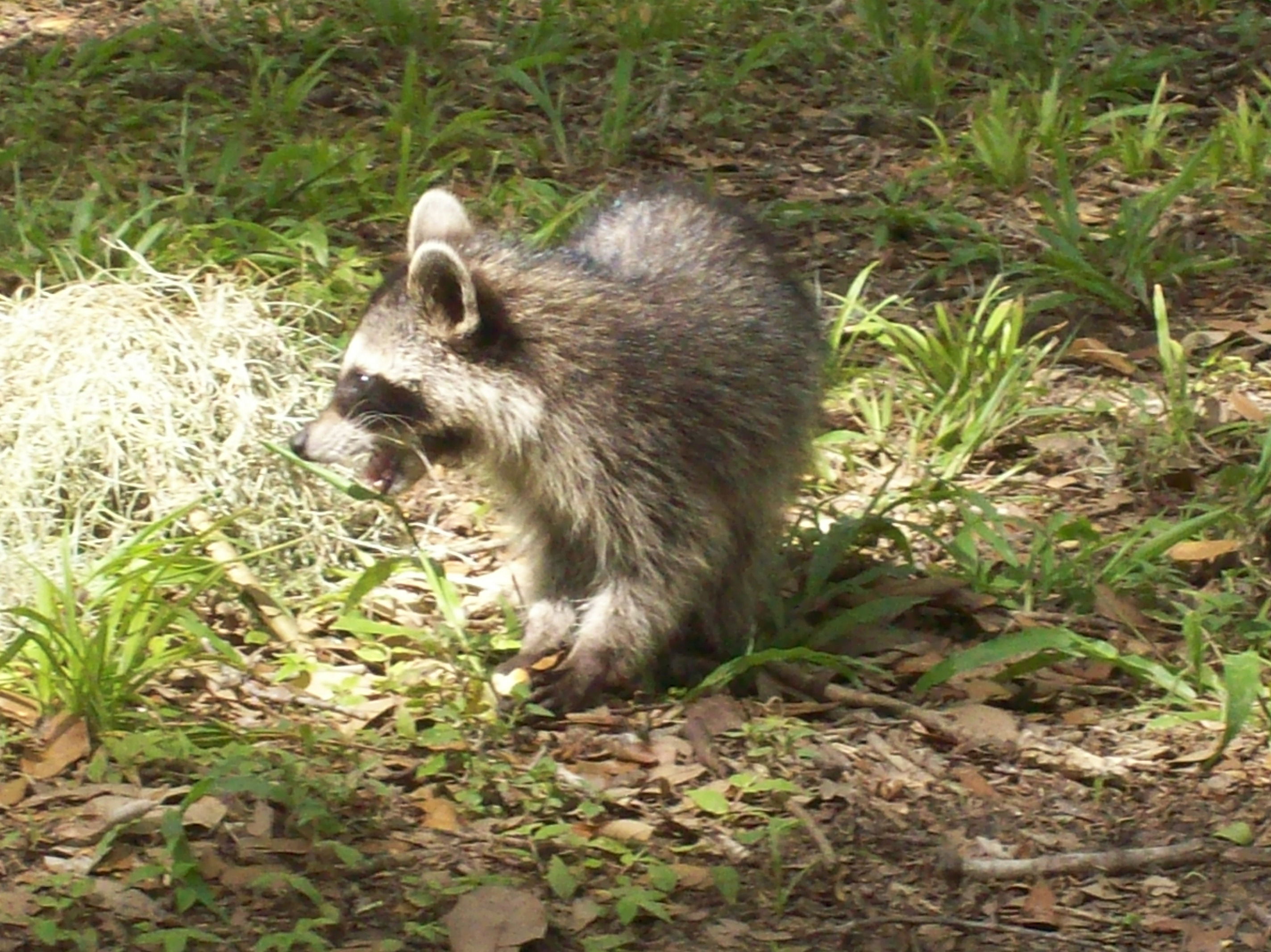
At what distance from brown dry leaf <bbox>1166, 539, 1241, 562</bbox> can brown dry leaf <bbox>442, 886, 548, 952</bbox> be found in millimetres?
2069

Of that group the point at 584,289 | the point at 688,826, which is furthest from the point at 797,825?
the point at 584,289

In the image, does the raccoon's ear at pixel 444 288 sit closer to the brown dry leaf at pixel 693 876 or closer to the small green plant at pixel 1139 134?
the brown dry leaf at pixel 693 876

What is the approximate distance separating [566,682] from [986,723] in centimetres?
91

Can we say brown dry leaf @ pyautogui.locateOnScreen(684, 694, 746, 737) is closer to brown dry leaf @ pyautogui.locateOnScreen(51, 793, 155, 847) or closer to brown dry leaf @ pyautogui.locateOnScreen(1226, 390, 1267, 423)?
brown dry leaf @ pyautogui.locateOnScreen(51, 793, 155, 847)

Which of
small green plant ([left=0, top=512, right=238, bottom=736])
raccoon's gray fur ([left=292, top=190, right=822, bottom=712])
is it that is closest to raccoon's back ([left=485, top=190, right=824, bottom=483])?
raccoon's gray fur ([left=292, top=190, right=822, bottom=712])

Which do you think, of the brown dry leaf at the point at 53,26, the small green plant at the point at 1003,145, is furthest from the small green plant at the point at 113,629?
the brown dry leaf at the point at 53,26

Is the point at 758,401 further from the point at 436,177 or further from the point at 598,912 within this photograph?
the point at 436,177

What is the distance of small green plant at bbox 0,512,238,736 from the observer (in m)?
3.67

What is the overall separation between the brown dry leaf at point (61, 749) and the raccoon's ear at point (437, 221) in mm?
1354

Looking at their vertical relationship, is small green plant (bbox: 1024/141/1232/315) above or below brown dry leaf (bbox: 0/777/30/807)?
above

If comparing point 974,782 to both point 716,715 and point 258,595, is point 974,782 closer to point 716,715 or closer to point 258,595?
point 716,715

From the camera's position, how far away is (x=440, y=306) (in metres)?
4.15

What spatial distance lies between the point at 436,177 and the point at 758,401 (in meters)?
2.14

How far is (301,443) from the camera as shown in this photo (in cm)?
423
